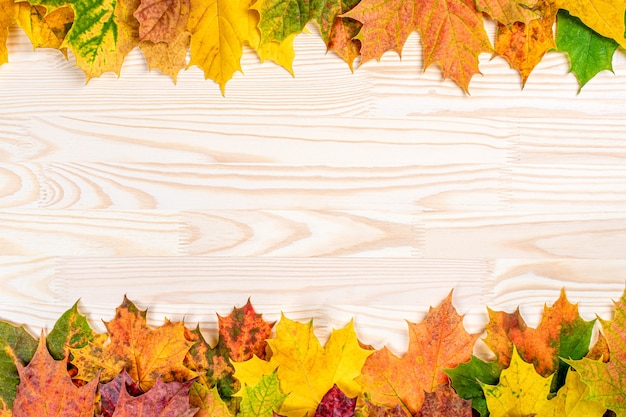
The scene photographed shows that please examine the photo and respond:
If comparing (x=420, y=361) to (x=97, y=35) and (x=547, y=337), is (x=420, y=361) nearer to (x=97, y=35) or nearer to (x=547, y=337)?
(x=547, y=337)

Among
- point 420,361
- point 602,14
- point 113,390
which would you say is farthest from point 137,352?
point 602,14

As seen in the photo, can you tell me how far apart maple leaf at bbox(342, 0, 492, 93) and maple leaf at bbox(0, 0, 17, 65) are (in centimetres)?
59

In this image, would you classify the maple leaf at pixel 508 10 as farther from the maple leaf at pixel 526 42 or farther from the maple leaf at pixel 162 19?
the maple leaf at pixel 162 19

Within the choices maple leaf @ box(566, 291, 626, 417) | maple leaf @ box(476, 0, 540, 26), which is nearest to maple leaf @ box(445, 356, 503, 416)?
maple leaf @ box(566, 291, 626, 417)

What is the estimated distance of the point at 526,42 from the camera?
0.91m

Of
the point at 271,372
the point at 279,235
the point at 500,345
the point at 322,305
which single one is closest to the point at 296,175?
the point at 279,235

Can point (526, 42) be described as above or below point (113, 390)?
above

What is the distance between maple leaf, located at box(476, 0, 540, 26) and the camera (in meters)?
0.88

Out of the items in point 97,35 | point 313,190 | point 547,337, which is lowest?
point 547,337

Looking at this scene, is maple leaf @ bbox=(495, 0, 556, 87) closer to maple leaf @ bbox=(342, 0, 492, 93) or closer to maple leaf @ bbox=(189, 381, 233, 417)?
maple leaf @ bbox=(342, 0, 492, 93)

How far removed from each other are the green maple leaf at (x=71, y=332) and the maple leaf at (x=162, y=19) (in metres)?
0.49

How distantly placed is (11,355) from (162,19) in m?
0.64

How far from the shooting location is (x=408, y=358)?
929 mm

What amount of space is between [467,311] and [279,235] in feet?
1.18
